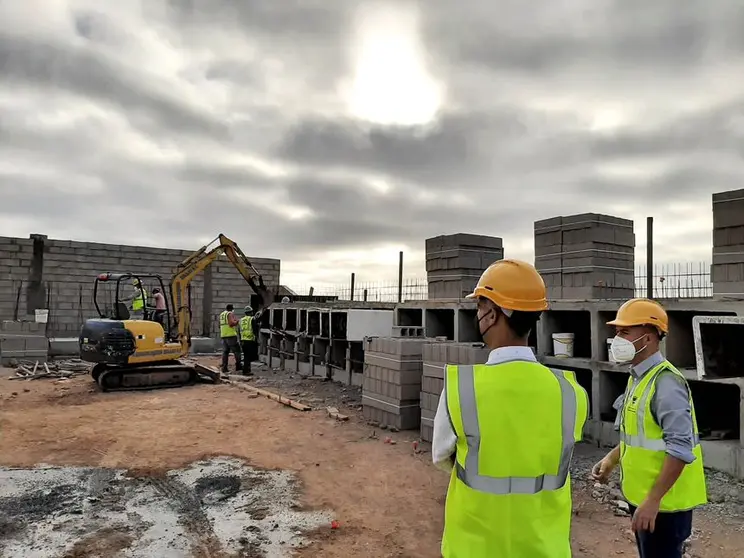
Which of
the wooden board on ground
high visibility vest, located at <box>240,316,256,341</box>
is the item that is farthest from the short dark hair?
high visibility vest, located at <box>240,316,256,341</box>

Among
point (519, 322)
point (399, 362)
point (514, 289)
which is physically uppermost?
point (514, 289)

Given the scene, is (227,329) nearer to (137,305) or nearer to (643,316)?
(137,305)

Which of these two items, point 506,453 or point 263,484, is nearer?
point 506,453

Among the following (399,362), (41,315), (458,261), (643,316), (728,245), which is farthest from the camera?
(41,315)

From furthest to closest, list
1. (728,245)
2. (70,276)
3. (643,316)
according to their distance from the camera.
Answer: (70,276)
(728,245)
(643,316)

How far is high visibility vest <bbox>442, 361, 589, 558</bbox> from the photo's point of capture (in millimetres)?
1814

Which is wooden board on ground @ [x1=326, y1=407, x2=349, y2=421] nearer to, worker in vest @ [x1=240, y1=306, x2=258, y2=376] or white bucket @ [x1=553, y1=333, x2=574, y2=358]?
white bucket @ [x1=553, y1=333, x2=574, y2=358]

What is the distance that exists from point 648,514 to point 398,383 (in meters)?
6.11

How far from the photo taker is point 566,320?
8680 millimetres

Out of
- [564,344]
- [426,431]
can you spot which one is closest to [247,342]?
[426,431]

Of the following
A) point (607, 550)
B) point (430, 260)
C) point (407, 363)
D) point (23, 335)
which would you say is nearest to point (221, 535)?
point (607, 550)

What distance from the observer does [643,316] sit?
10.3 ft

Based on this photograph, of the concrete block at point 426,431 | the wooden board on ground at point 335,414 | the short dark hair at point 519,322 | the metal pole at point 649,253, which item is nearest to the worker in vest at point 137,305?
the wooden board on ground at point 335,414

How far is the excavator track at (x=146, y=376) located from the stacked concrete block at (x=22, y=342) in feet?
16.1
